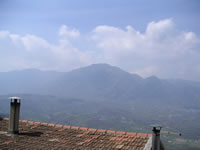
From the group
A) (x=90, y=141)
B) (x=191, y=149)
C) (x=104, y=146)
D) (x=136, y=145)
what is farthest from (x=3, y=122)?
(x=191, y=149)

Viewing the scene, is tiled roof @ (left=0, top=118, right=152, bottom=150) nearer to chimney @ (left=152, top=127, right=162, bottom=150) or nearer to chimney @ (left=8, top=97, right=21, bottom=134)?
chimney @ (left=8, top=97, right=21, bottom=134)

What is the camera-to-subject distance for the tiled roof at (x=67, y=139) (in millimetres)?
8305

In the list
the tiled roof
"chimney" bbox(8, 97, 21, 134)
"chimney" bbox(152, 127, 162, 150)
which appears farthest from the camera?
"chimney" bbox(8, 97, 21, 134)

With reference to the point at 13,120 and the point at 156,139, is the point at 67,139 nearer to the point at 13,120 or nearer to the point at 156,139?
the point at 13,120

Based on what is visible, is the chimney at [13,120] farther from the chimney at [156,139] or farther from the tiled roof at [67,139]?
the chimney at [156,139]

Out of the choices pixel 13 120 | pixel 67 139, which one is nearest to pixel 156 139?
pixel 67 139

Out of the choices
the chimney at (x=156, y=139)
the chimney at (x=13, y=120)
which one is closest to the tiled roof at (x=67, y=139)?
the chimney at (x=13, y=120)

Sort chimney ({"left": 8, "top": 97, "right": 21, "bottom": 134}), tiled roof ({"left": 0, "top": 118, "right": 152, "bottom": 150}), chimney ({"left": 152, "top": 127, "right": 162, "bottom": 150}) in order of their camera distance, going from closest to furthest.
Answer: chimney ({"left": 152, "top": 127, "right": 162, "bottom": 150})
tiled roof ({"left": 0, "top": 118, "right": 152, "bottom": 150})
chimney ({"left": 8, "top": 97, "right": 21, "bottom": 134})

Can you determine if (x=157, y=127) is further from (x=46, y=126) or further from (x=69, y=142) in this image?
(x=46, y=126)

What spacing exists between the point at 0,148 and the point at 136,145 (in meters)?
4.90

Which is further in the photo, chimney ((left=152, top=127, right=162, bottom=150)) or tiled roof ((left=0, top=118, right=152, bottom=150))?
tiled roof ((left=0, top=118, right=152, bottom=150))

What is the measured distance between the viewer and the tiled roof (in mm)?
8305

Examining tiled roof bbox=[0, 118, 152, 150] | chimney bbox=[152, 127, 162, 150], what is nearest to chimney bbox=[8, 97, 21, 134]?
tiled roof bbox=[0, 118, 152, 150]

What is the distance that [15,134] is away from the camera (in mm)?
9445
